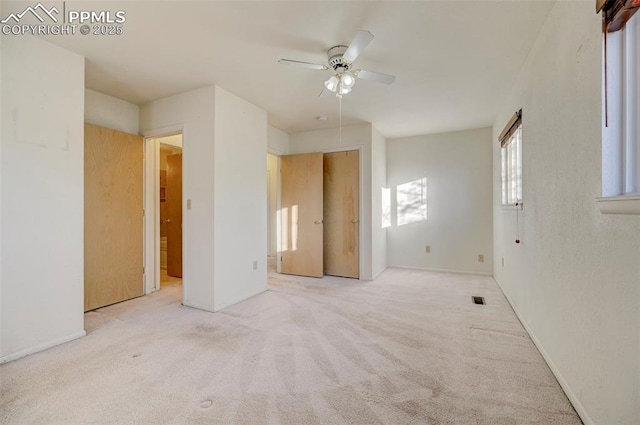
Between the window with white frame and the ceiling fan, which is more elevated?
the ceiling fan

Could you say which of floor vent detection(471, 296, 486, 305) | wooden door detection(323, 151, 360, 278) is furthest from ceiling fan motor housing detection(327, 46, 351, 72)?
floor vent detection(471, 296, 486, 305)

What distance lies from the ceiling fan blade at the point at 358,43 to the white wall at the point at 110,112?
9.54ft

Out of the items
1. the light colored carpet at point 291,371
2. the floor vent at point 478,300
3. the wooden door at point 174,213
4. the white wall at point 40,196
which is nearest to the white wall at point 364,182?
the light colored carpet at point 291,371

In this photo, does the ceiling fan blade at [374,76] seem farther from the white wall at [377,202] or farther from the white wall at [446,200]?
the white wall at [446,200]

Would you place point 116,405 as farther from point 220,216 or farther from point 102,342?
point 220,216

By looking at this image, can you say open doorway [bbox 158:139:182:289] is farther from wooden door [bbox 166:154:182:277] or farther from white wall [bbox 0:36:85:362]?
white wall [bbox 0:36:85:362]

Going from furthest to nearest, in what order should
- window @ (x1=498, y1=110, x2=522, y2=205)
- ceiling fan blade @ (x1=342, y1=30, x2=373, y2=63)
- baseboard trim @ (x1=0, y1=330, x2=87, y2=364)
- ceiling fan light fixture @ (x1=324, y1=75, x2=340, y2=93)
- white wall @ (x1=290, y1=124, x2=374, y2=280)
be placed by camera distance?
1. white wall @ (x1=290, y1=124, x2=374, y2=280)
2. window @ (x1=498, y1=110, x2=522, y2=205)
3. ceiling fan light fixture @ (x1=324, y1=75, x2=340, y2=93)
4. baseboard trim @ (x1=0, y1=330, x2=87, y2=364)
5. ceiling fan blade @ (x1=342, y1=30, x2=373, y2=63)

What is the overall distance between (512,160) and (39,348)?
4.83m

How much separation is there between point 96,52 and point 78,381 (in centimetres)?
252

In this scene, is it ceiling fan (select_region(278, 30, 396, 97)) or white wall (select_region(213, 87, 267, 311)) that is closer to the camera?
ceiling fan (select_region(278, 30, 396, 97))

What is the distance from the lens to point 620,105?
126 cm

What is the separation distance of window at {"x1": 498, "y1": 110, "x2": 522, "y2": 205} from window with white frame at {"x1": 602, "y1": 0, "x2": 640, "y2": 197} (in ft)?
5.09

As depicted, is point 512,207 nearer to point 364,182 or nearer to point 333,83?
point 364,182

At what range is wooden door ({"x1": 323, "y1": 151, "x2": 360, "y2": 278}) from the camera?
451 centimetres
